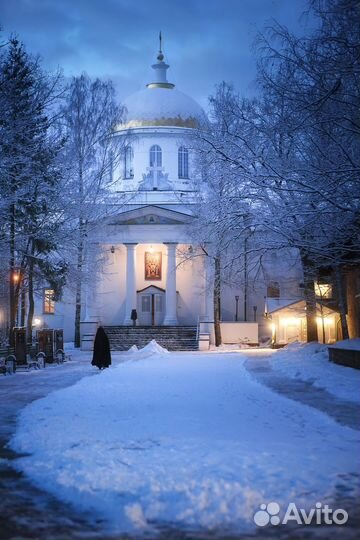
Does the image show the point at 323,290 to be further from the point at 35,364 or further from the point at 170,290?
the point at 35,364

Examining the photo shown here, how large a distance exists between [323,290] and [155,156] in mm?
21245

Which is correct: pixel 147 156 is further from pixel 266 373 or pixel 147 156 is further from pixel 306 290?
pixel 266 373

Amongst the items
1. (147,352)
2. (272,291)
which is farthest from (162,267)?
(147,352)

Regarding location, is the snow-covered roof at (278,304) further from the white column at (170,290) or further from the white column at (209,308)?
the white column at (170,290)

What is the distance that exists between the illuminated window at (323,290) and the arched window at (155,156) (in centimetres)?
2079

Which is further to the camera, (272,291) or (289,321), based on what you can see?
(272,291)

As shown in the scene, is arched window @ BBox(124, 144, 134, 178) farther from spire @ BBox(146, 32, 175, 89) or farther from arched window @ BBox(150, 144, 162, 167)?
spire @ BBox(146, 32, 175, 89)

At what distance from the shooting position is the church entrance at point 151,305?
46344mm

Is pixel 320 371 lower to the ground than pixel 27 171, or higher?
lower

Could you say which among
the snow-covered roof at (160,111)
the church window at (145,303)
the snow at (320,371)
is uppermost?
the snow-covered roof at (160,111)

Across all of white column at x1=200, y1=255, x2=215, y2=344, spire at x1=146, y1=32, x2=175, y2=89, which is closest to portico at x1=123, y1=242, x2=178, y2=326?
white column at x1=200, y1=255, x2=215, y2=344

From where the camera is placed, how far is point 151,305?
46.8m

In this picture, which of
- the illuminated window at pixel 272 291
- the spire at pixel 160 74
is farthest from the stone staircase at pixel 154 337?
the spire at pixel 160 74

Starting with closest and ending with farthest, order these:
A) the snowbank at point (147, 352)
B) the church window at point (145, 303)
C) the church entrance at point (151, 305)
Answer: the snowbank at point (147, 352)
the church entrance at point (151, 305)
the church window at point (145, 303)
